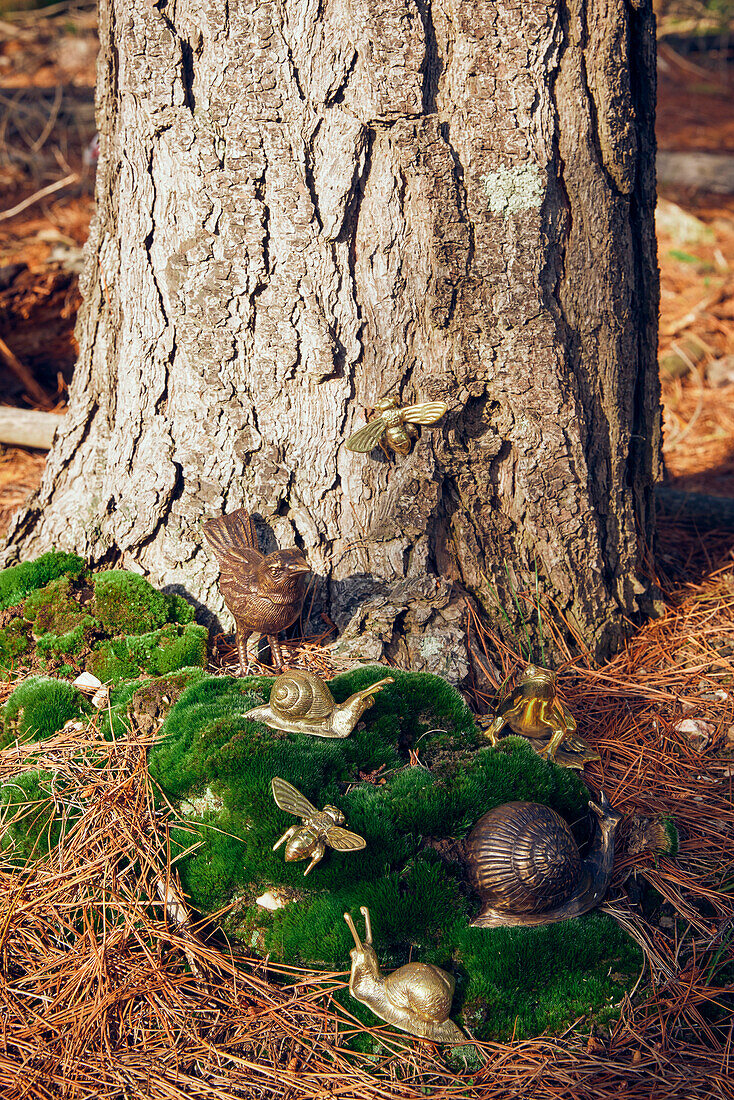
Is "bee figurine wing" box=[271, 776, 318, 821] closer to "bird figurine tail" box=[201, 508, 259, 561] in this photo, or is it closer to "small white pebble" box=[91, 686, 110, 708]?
"small white pebble" box=[91, 686, 110, 708]

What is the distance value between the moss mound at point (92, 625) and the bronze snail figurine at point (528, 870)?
3.92 feet

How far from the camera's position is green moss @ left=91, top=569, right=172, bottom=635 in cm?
272

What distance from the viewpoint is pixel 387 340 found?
261 centimetres

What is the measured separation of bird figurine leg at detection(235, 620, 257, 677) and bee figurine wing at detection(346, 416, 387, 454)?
750mm

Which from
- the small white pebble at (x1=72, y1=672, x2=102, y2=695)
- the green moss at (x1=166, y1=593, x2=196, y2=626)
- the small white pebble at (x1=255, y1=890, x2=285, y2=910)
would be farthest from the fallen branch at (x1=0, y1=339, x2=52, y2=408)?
the small white pebble at (x1=255, y1=890, x2=285, y2=910)

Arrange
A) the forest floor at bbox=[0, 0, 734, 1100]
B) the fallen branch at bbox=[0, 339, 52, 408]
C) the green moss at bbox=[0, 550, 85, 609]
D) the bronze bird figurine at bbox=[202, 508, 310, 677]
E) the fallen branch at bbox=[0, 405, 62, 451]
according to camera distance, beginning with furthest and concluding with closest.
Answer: the fallen branch at bbox=[0, 339, 52, 408] < the fallen branch at bbox=[0, 405, 62, 451] < the green moss at bbox=[0, 550, 85, 609] < the bronze bird figurine at bbox=[202, 508, 310, 677] < the forest floor at bbox=[0, 0, 734, 1100]

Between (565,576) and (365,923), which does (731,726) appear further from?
(365,923)

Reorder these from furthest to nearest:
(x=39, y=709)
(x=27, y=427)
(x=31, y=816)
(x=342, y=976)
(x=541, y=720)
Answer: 1. (x=27, y=427)
2. (x=39, y=709)
3. (x=541, y=720)
4. (x=31, y=816)
5. (x=342, y=976)

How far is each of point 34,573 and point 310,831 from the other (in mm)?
1570

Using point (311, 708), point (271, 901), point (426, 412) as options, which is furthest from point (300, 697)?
point (426, 412)

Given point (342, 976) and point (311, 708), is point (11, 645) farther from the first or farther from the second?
point (342, 976)

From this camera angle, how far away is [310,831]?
196 centimetres

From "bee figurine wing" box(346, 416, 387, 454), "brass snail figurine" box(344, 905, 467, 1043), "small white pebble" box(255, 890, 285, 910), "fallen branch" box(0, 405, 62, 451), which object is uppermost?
"bee figurine wing" box(346, 416, 387, 454)

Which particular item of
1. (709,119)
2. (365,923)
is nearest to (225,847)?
(365,923)
